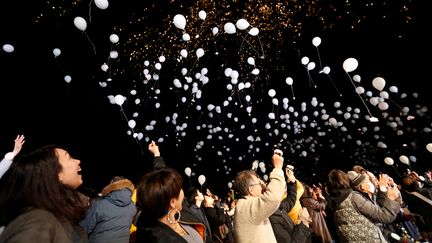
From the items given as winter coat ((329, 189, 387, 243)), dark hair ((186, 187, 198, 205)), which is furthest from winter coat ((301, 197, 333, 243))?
dark hair ((186, 187, 198, 205))

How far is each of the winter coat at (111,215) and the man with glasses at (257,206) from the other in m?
1.29

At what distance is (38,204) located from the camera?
164 centimetres

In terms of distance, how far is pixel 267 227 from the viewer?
8.49ft

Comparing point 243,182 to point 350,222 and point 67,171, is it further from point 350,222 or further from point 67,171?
point 67,171

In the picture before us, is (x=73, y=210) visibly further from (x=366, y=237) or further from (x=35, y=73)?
(x=35, y=73)

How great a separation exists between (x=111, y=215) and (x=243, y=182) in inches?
57.6

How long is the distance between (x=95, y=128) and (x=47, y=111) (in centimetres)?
220

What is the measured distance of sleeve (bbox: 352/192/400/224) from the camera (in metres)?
3.23

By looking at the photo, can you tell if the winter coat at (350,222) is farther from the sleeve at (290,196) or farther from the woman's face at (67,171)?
the woman's face at (67,171)

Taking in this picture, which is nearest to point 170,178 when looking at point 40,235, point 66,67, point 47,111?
point 40,235

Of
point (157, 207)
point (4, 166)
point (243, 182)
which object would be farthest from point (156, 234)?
point (4, 166)

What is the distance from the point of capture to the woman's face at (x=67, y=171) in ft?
6.49

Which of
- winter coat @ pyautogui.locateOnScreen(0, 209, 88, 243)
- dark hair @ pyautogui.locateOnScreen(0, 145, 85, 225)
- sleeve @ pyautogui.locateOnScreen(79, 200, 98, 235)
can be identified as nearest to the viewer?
winter coat @ pyautogui.locateOnScreen(0, 209, 88, 243)

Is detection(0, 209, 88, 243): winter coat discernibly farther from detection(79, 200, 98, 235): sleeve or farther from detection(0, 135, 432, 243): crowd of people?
detection(79, 200, 98, 235): sleeve
